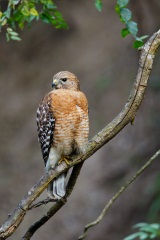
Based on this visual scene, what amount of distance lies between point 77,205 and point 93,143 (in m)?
4.50

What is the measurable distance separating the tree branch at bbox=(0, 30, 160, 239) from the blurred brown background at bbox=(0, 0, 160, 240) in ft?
12.8

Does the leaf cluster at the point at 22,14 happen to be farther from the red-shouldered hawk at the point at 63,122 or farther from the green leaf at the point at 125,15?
the green leaf at the point at 125,15

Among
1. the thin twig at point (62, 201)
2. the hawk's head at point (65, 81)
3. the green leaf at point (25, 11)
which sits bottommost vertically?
the thin twig at point (62, 201)

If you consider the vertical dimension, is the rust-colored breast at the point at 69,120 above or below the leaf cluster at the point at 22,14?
below

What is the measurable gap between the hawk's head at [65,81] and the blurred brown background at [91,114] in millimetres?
3004

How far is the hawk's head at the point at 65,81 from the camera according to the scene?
4.08 m

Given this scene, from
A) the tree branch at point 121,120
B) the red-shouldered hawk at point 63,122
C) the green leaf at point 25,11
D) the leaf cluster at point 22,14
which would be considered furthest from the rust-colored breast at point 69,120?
the tree branch at point 121,120

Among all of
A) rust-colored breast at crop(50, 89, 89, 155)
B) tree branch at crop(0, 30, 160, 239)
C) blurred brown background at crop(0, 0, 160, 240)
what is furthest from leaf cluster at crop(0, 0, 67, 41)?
blurred brown background at crop(0, 0, 160, 240)

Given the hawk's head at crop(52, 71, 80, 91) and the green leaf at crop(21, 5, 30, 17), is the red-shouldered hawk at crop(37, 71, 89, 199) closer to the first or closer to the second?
the hawk's head at crop(52, 71, 80, 91)

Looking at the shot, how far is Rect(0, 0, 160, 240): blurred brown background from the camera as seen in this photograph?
23.8 feet

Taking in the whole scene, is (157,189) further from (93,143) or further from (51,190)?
(93,143)

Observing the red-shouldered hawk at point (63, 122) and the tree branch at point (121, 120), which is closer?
the tree branch at point (121, 120)

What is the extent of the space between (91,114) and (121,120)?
4.42 meters

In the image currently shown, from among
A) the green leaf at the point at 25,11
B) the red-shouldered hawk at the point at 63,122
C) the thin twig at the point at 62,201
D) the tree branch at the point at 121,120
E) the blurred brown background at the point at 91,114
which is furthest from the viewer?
the blurred brown background at the point at 91,114
